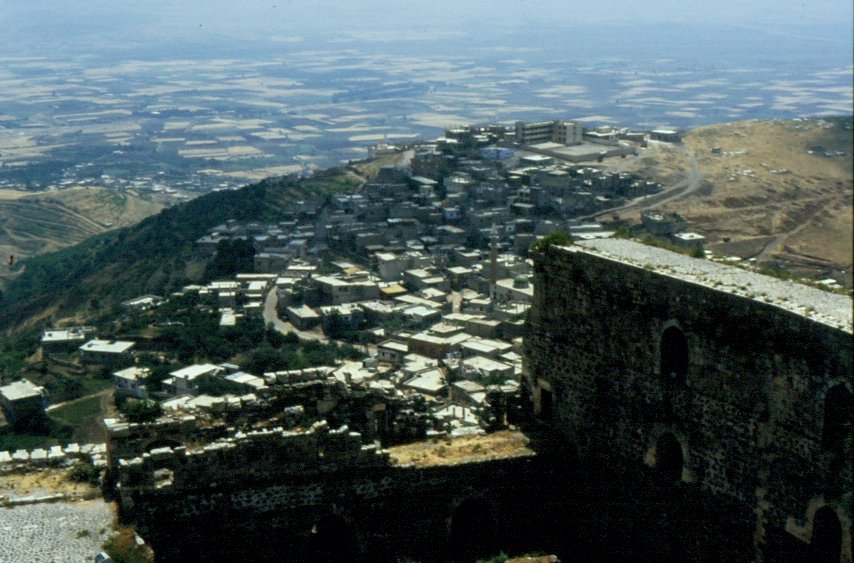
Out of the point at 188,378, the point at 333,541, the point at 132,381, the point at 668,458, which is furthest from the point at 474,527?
the point at 132,381

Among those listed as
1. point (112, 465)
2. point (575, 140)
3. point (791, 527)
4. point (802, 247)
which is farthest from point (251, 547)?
point (575, 140)

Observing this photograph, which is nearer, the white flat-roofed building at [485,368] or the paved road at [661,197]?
the white flat-roofed building at [485,368]

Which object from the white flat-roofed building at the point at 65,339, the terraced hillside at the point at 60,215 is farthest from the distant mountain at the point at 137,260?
the terraced hillside at the point at 60,215

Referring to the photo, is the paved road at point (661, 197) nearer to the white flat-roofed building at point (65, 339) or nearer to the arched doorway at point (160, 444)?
the white flat-roofed building at point (65, 339)

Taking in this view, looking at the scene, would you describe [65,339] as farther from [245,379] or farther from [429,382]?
[429,382]

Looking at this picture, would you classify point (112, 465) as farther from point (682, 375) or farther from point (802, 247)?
point (802, 247)

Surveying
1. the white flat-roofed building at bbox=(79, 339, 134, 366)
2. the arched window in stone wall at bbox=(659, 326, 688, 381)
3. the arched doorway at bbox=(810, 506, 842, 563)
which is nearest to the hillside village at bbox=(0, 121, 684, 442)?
the white flat-roofed building at bbox=(79, 339, 134, 366)

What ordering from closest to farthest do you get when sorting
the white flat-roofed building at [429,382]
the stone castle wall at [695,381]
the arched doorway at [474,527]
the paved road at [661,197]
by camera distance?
the stone castle wall at [695,381]
the arched doorway at [474,527]
the white flat-roofed building at [429,382]
the paved road at [661,197]

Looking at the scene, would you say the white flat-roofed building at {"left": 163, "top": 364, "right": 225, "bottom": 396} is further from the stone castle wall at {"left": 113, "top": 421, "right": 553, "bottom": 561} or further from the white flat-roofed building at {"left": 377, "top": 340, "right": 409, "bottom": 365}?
the stone castle wall at {"left": 113, "top": 421, "right": 553, "bottom": 561}
